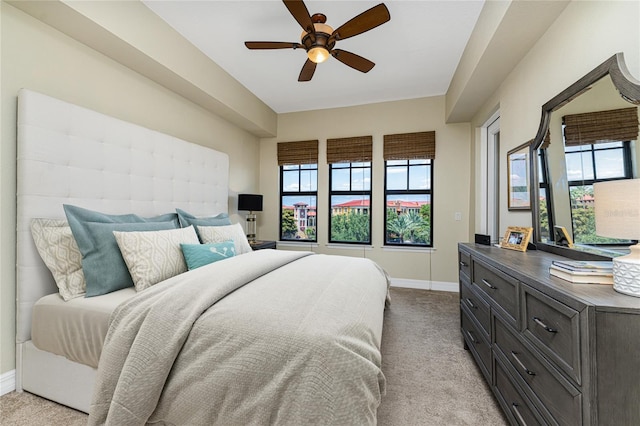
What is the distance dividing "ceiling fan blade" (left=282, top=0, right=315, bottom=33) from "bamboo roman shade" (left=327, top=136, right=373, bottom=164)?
2.31 m

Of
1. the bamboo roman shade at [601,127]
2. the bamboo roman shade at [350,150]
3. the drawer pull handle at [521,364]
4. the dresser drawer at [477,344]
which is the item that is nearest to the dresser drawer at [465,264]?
the dresser drawer at [477,344]

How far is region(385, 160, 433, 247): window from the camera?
13.6 feet

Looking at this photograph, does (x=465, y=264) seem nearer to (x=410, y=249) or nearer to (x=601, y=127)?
(x=601, y=127)

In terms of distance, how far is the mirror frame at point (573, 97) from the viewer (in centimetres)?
123

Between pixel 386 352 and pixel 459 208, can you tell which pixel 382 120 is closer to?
pixel 459 208

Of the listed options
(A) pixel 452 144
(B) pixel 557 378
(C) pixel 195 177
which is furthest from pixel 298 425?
(A) pixel 452 144

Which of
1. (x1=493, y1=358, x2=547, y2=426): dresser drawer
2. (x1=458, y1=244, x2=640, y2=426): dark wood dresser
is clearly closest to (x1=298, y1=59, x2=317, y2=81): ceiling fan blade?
(x1=458, y1=244, x2=640, y2=426): dark wood dresser

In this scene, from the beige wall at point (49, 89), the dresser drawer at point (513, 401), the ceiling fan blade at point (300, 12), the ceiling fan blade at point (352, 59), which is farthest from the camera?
the ceiling fan blade at point (352, 59)

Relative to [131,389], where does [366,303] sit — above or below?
above

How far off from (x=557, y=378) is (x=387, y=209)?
338 cm

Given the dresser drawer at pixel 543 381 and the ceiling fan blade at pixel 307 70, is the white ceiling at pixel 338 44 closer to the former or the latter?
the ceiling fan blade at pixel 307 70

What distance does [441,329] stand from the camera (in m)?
2.70

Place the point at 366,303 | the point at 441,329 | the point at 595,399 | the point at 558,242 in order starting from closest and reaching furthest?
the point at 595,399 → the point at 366,303 → the point at 558,242 → the point at 441,329

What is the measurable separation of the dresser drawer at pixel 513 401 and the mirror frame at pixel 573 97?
760 millimetres
